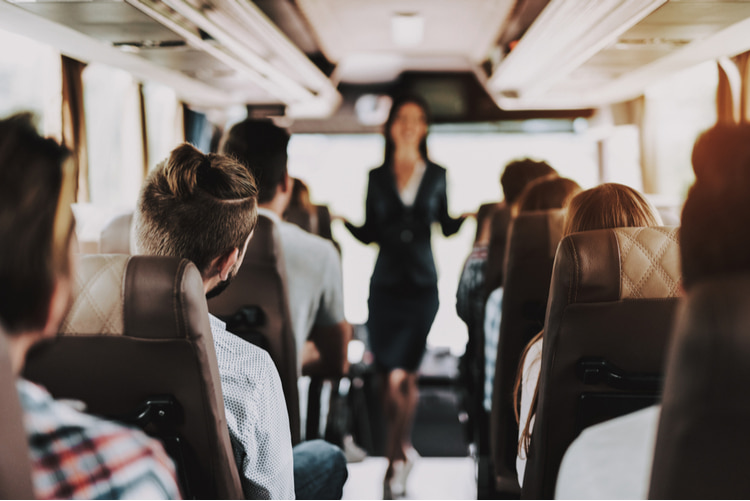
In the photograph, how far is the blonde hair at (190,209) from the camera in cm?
141

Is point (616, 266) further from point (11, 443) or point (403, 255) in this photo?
point (403, 255)

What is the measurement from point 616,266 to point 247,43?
3041 millimetres

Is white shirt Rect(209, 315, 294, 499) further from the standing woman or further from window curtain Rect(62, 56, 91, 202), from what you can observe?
window curtain Rect(62, 56, 91, 202)

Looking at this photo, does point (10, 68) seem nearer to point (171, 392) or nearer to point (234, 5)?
point (234, 5)

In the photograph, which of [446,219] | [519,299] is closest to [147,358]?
[519,299]

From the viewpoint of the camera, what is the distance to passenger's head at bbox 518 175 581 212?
2.41 metres

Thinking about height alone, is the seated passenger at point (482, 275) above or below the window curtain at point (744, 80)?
below

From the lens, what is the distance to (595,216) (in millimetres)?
1609

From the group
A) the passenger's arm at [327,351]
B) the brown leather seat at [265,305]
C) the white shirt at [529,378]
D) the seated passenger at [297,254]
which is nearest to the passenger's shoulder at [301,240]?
the seated passenger at [297,254]

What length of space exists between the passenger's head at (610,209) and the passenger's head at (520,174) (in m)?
1.55

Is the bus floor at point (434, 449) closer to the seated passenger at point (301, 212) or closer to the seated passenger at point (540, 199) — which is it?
the seated passenger at point (540, 199)

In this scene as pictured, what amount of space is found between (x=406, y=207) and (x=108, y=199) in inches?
94.6

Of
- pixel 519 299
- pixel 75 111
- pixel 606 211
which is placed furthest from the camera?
→ pixel 75 111

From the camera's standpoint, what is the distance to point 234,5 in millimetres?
3133
